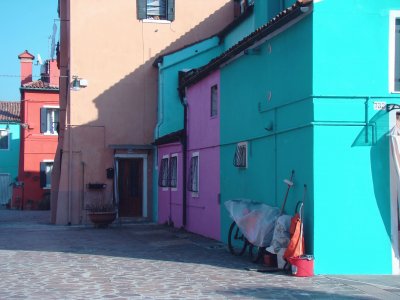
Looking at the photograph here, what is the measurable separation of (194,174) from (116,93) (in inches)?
257

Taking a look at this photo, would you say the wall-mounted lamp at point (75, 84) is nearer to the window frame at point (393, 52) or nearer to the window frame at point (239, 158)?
the window frame at point (239, 158)

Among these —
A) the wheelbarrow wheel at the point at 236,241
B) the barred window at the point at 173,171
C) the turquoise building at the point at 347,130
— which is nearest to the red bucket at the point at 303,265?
the turquoise building at the point at 347,130

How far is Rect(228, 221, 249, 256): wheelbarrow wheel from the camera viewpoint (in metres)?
13.4

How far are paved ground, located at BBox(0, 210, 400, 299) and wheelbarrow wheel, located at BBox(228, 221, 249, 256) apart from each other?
0.24 metres

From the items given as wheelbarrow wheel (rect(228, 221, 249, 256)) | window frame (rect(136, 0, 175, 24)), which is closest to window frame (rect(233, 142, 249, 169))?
wheelbarrow wheel (rect(228, 221, 249, 256))

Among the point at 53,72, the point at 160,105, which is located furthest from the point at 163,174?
the point at 53,72

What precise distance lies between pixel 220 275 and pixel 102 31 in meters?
14.8

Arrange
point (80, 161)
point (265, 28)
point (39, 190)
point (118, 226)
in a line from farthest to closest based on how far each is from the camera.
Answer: point (39, 190)
point (80, 161)
point (118, 226)
point (265, 28)

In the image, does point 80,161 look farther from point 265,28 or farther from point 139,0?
point 265,28

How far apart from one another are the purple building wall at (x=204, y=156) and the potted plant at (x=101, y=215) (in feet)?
10.6

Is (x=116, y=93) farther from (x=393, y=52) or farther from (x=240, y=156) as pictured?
(x=393, y=52)

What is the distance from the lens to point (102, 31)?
23531 mm

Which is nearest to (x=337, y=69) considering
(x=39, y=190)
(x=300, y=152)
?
(x=300, y=152)

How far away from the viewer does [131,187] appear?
955 inches
